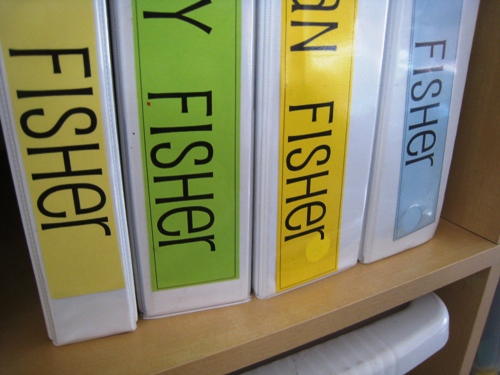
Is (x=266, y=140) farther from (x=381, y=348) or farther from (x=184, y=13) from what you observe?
(x=381, y=348)

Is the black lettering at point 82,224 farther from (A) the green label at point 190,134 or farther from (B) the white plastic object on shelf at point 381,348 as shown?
(B) the white plastic object on shelf at point 381,348

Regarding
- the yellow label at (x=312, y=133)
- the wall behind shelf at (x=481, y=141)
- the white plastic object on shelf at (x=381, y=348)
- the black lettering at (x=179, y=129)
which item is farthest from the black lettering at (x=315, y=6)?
the white plastic object on shelf at (x=381, y=348)

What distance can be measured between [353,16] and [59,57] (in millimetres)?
214

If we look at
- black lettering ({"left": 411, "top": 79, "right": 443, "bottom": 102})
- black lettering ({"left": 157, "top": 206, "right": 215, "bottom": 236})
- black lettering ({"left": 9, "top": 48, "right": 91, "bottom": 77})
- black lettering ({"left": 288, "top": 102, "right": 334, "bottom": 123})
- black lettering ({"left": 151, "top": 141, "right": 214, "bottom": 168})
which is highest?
black lettering ({"left": 9, "top": 48, "right": 91, "bottom": 77})

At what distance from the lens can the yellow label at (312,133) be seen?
1.03 feet

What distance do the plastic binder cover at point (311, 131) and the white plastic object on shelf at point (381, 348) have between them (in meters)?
0.11

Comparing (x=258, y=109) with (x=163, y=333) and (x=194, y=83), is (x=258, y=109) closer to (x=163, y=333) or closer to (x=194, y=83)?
(x=194, y=83)

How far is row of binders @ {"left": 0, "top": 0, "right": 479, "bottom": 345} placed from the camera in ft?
0.87

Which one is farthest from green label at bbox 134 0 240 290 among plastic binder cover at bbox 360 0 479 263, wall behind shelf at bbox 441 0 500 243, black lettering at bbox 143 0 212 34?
wall behind shelf at bbox 441 0 500 243

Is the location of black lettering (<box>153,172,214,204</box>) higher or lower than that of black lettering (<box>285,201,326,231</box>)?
higher

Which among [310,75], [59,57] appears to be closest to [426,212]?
[310,75]

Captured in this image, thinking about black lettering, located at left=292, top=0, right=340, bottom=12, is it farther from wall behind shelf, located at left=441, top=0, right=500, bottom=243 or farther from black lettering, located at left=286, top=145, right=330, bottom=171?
wall behind shelf, located at left=441, top=0, right=500, bottom=243

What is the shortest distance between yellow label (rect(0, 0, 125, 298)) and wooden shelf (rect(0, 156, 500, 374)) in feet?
0.19

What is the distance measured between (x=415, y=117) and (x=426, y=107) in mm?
15
